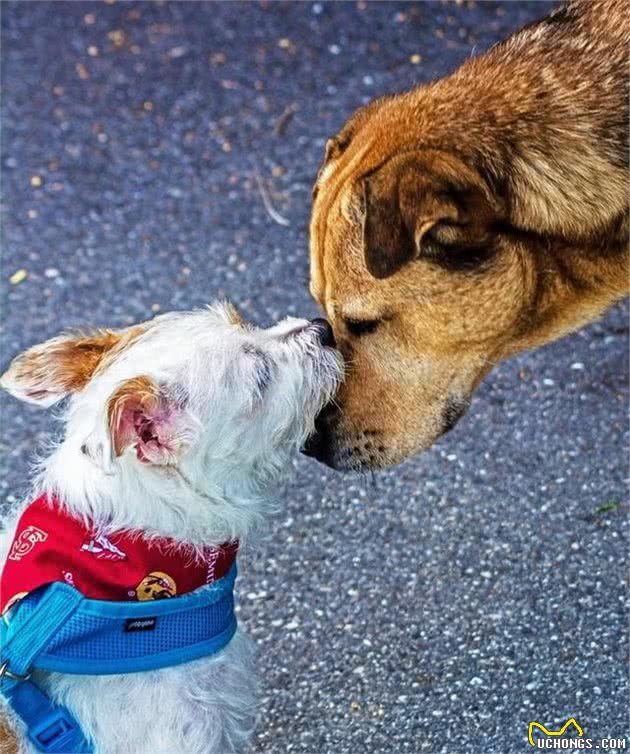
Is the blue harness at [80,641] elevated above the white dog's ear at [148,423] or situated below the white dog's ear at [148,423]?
below

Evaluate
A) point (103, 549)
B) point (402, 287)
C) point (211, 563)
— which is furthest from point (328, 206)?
point (103, 549)

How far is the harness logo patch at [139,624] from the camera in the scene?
3017 mm

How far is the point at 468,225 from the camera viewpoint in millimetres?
3344

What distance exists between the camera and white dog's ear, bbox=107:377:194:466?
2891 millimetres

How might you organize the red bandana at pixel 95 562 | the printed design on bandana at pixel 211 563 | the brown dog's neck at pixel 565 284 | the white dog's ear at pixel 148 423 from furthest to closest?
the brown dog's neck at pixel 565 284 → the printed design on bandana at pixel 211 563 → the red bandana at pixel 95 562 → the white dog's ear at pixel 148 423

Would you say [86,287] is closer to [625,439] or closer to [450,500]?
[450,500]

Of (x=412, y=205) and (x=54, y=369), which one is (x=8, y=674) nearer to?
(x=54, y=369)

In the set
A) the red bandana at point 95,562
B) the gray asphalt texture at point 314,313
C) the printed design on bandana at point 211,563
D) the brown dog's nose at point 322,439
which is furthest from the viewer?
the gray asphalt texture at point 314,313

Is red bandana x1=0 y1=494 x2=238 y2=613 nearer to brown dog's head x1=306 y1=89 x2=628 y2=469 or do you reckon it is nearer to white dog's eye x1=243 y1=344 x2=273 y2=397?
white dog's eye x1=243 y1=344 x2=273 y2=397

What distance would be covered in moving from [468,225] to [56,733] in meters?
1.65

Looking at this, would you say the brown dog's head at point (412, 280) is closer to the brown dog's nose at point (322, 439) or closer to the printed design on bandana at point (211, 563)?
the brown dog's nose at point (322, 439)

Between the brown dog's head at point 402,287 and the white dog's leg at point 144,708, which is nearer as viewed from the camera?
the white dog's leg at point 144,708

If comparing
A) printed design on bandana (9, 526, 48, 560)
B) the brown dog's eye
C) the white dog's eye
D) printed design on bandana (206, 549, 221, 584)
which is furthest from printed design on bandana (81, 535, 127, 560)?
the brown dog's eye

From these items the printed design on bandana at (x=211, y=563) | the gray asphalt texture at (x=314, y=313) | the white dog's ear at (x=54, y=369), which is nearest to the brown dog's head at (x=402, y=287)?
the printed design on bandana at (x=211, y=563)
